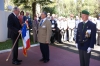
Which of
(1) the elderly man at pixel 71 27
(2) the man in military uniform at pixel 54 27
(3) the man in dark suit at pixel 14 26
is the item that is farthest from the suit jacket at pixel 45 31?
(1) the elderly man at pixel 71 27

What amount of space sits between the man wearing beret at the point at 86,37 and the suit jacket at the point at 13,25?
2106 mm

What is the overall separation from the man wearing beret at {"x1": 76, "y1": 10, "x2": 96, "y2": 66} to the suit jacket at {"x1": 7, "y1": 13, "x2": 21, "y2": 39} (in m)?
2.11

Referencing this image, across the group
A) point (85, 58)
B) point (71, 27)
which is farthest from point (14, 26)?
point (71, 27)

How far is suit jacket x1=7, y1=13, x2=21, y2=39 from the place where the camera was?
15.9 feet

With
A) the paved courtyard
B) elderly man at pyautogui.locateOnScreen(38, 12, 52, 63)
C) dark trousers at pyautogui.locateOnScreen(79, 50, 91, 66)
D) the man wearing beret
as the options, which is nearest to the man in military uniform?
the paved courtyard

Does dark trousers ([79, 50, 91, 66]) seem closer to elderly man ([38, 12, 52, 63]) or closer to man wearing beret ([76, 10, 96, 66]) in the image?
man wearing beret ([76, 10, 96, 66])

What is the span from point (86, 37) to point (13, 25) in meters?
2.44

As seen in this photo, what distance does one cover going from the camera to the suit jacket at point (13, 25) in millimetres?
4859

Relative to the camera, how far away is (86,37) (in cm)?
374

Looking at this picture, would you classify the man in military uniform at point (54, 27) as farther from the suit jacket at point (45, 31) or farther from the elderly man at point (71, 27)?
the suit jacket at point (45, 31)

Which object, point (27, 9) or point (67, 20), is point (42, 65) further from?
point (27, 9)

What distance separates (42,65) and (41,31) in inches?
46.1

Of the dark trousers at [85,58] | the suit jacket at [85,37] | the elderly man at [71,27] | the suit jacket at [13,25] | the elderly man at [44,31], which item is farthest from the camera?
the elderly man at [71,27]

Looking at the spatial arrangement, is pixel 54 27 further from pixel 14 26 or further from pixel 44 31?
pixel 14 26
